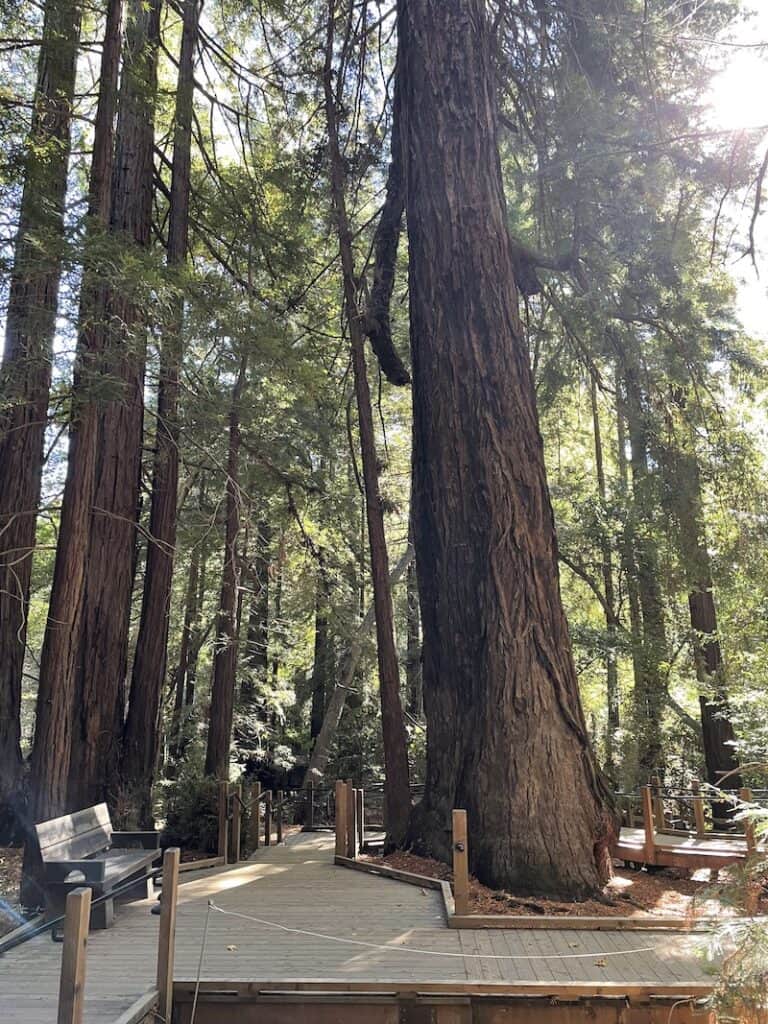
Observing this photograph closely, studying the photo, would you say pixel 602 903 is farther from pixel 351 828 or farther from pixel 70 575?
pixel 70 575

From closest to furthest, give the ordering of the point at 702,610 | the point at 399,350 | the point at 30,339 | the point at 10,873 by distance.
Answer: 1. the point at 30,339
2. the point at 10,873
3. the point at 399,350
4. the point at 702,610

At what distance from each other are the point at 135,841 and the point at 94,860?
161cm

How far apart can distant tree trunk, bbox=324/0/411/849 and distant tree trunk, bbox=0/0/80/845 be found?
12.4ft

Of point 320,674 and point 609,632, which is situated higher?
point 609,632

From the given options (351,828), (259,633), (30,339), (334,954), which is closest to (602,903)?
(334,954)

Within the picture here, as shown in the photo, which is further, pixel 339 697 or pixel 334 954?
pixel 339 697

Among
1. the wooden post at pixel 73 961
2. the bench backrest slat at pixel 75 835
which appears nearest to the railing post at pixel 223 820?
the bench backrest slat at pixel 75 835

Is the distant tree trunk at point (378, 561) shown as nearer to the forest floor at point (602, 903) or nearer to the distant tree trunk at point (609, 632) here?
the forest floor at point (602, 903)

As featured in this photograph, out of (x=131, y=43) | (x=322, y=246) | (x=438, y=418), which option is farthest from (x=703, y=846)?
(x=131, y=43)

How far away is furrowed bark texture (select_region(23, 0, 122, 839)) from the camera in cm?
661

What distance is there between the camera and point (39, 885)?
6410mm

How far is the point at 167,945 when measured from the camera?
4.09 metres

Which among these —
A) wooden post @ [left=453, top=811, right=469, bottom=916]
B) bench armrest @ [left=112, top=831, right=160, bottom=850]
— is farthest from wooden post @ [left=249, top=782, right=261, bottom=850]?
wooden post @ [left=453, top=811, right=469, bottom=916]

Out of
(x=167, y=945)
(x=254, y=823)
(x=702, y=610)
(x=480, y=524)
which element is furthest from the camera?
(x=702, y=610)
